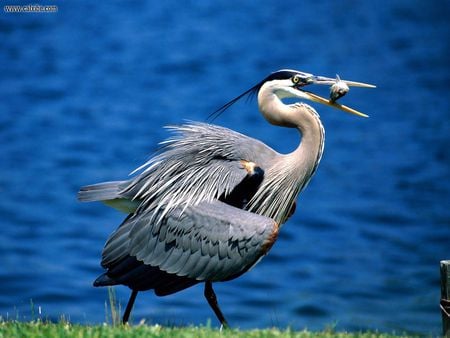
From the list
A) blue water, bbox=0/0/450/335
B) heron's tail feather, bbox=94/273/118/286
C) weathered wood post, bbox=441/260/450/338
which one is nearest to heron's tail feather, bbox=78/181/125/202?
heron's tail feather, bbox=94/273/118/286

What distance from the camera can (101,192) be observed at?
301 inches

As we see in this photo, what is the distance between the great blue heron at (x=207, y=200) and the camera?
23.9 ft

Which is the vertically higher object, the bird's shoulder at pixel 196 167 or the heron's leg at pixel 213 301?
the bird's shoulder at pixel 196 167

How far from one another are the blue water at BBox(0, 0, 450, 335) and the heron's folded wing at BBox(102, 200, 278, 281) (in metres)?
6.19

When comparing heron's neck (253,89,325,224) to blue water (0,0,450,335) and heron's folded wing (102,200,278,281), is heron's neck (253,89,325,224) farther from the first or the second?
blue water (0,0,450,335)

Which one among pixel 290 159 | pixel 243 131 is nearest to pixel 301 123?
pixel 290 159

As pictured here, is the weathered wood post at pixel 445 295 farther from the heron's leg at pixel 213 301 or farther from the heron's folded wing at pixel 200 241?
the heron's leg at pixel 213 301

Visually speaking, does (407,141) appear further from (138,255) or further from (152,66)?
(138,255)

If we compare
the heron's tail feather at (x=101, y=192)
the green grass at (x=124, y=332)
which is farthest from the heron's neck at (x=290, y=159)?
the green grass at (x=124, y=332)

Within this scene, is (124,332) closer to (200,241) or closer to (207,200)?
(200,241)

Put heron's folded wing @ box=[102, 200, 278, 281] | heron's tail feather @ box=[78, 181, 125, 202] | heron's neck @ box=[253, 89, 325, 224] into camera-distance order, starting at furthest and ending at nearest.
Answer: heron's neck @ box=[253, 89, 325, 224] < heron's tail feather @ box=[78, 181, 125, 202] < heron's folded wing @ box=[102, 200, 278, 281]

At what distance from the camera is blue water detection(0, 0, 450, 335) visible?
17.0 metres

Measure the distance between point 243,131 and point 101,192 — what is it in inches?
551

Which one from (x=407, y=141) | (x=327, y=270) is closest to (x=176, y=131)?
(x=327, y=270)
